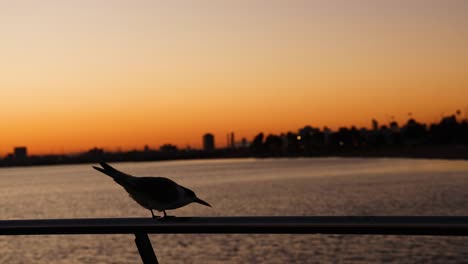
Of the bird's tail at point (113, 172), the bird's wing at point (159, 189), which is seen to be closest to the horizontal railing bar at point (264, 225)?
the bird's tail at point (113, 172)

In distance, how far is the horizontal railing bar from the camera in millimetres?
2879

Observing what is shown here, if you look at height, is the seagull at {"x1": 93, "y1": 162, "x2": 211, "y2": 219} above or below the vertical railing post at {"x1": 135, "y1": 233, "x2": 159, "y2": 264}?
above

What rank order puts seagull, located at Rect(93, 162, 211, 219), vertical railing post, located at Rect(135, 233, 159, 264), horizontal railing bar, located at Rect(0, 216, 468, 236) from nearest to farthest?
horizontal railing bar, located at Rect(0, 216, 468, 236) → vertical railing post, located at Rect(135, 233, 159, 264) → seagull, located at Rect(93, 162, 211, 219)

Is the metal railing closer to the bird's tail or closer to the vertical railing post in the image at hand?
the vertical railing post

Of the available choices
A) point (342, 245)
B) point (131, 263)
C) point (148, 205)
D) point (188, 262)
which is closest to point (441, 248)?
point (342, 245)

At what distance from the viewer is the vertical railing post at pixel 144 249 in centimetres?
342

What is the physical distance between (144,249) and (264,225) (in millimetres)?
668

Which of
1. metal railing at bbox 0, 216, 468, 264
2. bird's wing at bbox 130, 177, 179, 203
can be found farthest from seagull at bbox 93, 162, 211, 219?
metal railing at bbox 0, 216, 468, 264

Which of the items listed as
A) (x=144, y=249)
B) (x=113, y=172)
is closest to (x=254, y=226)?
(x=144, y=249)

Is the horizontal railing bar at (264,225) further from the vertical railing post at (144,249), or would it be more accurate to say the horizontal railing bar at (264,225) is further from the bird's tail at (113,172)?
the bird's tail at (113,172)

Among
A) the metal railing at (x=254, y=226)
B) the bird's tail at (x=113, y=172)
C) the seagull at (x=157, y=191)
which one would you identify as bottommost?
the metal railing at (x=254, y=226)

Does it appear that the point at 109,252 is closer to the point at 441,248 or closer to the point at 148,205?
the point at 441,248

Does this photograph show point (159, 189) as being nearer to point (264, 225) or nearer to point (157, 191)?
point (157, 191)

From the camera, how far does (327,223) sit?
3.00m
